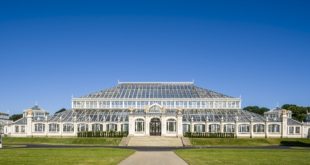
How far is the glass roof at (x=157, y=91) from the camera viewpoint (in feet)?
333

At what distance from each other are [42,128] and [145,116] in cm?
2387

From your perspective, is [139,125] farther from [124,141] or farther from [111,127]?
[124,141]

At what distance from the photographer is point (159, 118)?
298ft

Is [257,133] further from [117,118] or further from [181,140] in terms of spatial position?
[117,118]

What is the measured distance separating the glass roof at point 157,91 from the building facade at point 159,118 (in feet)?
0.85

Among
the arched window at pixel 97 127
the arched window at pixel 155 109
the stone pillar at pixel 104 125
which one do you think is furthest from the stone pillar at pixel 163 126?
the arched window at pixel 97 127

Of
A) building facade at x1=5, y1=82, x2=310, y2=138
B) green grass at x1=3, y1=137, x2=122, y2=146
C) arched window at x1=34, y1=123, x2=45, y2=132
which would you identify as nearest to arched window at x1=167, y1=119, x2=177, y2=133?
building facade at x1=5, y1=82, x2=310, y2=138

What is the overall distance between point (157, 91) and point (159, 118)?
14.7 meters

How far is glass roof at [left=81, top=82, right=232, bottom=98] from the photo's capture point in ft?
333

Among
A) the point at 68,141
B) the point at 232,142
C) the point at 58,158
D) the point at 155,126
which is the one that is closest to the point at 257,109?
the point at 155,126

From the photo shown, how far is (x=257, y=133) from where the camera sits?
297 ft

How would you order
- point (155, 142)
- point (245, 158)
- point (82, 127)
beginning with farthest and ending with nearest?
point (82, 127), point (155, 142), point (245, 158)

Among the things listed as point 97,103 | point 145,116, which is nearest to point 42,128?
point 97,103

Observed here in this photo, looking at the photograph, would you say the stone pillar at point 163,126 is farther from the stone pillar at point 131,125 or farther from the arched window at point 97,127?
the arched window at point 97,127
